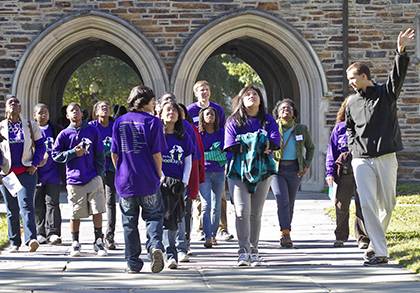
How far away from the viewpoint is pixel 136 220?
9.02 metres

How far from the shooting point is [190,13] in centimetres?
1898

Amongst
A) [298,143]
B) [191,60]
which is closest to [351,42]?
[191,60]

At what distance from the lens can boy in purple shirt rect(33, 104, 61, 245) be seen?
37.9ft

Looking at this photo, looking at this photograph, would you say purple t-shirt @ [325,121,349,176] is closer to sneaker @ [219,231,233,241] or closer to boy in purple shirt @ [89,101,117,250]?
sneaker @ [219,231,233,241]

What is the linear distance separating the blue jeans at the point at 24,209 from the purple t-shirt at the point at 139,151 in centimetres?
213

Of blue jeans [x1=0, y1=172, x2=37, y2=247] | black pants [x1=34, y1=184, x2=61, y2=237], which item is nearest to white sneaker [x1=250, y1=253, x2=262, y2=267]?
blue jeans [x1=0, y1=172, x2=37, y2=247]

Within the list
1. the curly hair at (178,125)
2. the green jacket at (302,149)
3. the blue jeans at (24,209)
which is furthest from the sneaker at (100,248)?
the green jacket at (302,149)

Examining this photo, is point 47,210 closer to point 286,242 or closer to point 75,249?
point 75,249

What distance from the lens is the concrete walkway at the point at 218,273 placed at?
8.07 meters

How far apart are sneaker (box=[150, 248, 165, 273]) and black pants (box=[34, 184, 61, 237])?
10.1 ft

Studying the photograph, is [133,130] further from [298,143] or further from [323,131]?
[323,131]

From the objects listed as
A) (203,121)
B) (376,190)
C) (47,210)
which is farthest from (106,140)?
(376,190)

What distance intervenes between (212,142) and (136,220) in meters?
2.40

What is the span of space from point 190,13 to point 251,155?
32.7 ft
